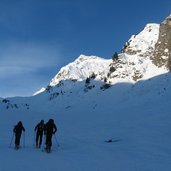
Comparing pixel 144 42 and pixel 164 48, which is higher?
pixel 144 42

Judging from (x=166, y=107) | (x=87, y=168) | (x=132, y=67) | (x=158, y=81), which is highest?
(x=132, y=67)

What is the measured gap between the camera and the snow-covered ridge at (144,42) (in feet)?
314

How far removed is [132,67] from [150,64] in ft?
14.6

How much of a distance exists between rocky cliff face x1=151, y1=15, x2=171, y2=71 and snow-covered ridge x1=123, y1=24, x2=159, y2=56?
33.7 ft

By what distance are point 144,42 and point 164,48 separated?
76.1 feet

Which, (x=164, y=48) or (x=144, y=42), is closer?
(x=164, y=48)

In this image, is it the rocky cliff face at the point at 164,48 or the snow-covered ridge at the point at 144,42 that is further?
the snow-covered ridge at the point at 144,42

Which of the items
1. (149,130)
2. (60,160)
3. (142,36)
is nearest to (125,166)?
(60,160)

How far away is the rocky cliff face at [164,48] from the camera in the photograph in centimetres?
7639

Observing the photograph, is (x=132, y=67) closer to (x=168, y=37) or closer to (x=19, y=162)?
(x=168, y=37)

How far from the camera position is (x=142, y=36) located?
108312 mm

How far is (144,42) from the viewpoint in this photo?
102750mm

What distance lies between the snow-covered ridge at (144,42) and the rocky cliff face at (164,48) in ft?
33.7

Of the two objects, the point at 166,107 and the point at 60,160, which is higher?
the point at 166,107
